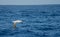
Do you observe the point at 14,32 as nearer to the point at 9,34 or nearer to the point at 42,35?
the point at 9,34

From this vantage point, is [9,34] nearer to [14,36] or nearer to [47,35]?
[14,36]

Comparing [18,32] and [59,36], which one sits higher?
[18,32]

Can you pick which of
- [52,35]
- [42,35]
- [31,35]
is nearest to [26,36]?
[31,35]

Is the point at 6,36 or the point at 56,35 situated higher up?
the point at 6,36

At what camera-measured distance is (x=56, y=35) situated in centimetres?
1321

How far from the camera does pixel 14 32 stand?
47.2ft

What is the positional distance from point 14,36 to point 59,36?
3697 millimetres

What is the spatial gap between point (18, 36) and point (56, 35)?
3.14 meters

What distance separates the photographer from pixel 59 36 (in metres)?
13.0

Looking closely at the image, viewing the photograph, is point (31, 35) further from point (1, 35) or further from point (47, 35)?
point (1, 35)

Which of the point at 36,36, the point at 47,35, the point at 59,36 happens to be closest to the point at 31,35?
the point at 36,36

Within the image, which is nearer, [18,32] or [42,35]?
[42,35]

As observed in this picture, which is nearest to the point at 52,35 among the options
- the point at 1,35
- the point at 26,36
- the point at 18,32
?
the point at 26,36

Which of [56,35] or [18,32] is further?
[18,32]
